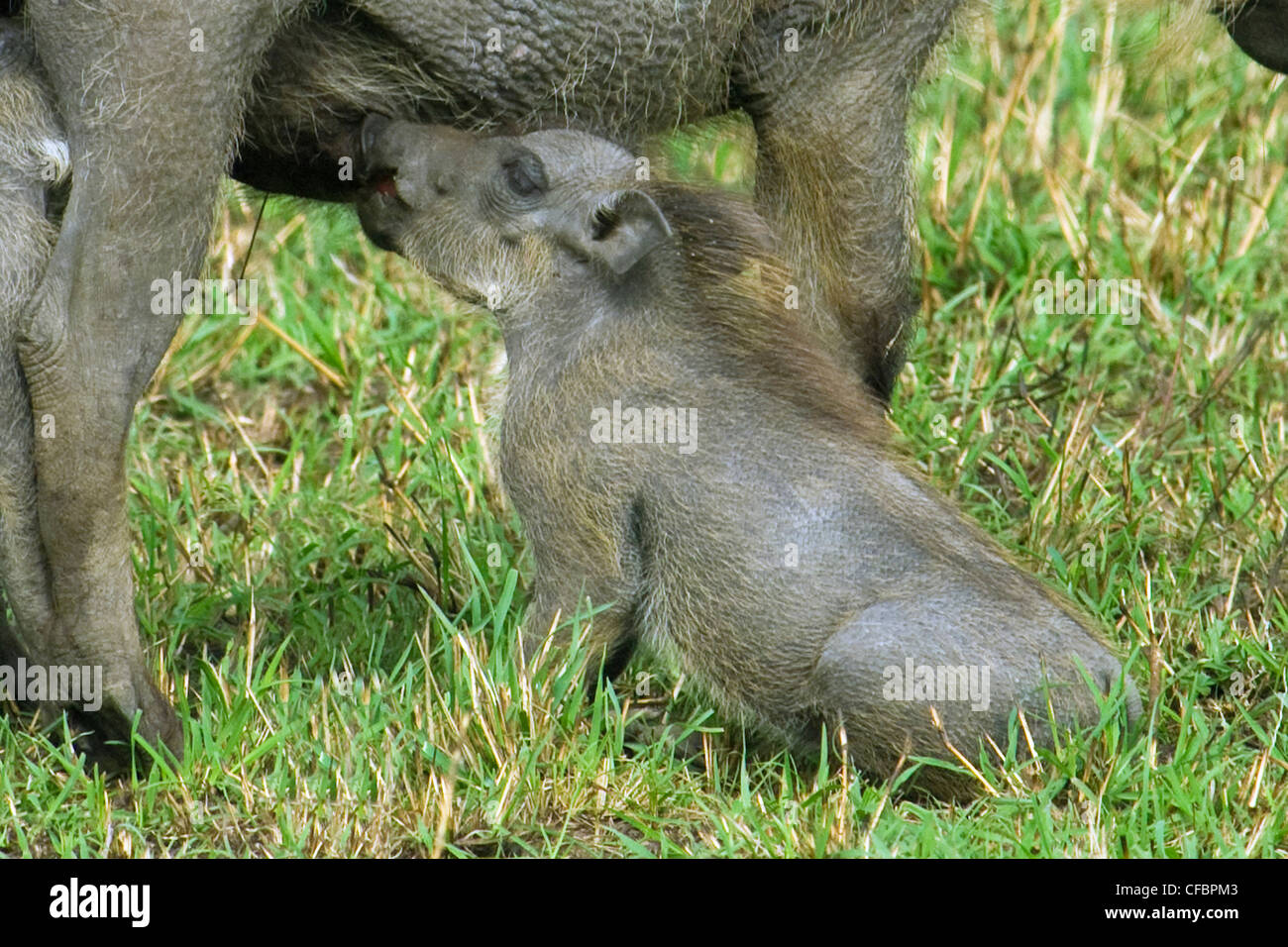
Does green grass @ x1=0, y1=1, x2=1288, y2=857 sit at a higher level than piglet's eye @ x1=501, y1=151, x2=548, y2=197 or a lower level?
lower

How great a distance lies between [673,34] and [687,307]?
641 millimetres

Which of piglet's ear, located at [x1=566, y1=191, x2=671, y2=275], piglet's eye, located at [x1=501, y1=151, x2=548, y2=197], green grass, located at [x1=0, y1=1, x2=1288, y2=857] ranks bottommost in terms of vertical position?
green grass, located at [x1=0, y1=1, x2=1288, y2=857]

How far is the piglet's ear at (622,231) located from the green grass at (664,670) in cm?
49

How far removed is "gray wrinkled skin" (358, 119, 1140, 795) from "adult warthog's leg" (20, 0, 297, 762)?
60 centimetres

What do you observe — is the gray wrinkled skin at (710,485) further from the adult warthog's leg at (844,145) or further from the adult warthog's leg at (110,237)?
the adult warthog's leg at (110,237)

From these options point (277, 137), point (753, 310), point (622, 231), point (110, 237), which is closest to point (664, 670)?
point (753, 310)

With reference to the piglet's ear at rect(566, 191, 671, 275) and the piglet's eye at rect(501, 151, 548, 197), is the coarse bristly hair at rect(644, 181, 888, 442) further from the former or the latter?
the piglet's eye at rect(501, 151, 548, 197)

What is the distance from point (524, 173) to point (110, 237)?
1.02m

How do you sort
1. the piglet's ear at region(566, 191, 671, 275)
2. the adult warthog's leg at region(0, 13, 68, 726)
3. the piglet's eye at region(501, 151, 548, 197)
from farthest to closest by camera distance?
A: 1. the piglet's eye at region(501, 151, 548, 197)
2. the piglet's ear at region(566, 191, 671, 275)
3. the adult warthog's leg at region(0, 13, 68, 726)

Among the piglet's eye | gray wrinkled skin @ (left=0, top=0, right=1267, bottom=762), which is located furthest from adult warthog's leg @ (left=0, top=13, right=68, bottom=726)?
the piglet's eye

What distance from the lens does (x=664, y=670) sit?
5.13m

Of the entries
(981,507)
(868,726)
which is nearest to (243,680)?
(868,726)

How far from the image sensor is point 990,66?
777 cm

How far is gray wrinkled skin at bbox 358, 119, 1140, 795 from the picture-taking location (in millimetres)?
4379
